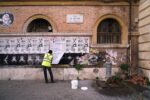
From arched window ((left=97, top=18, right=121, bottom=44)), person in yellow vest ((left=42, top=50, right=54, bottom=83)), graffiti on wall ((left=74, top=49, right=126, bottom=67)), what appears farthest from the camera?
arched window ((left=97, top=18, right=121, bottom=44))

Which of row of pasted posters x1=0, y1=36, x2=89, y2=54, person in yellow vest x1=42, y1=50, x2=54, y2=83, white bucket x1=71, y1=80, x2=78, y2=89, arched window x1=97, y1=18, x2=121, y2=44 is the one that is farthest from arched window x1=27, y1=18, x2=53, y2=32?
white bucket x1=71, y1=80, x2=78, y2=89

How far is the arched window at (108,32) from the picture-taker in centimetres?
1695

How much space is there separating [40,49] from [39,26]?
62.0 inches

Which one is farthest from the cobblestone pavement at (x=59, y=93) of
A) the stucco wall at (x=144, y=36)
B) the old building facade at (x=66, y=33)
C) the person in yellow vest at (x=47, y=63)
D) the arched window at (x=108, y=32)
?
the arched window at (x=108, y=32)

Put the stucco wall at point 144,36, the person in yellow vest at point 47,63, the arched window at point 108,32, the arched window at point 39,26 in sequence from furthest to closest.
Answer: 1. the arched window at point 39,26
2. the arched window at point 108,32
3. the person in yellow vest at point 47,63
4. the stucco wall at point 144,36

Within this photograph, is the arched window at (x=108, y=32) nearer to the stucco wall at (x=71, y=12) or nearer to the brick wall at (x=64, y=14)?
the stucco wall at (x=71, y=12)

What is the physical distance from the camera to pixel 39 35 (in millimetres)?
16688

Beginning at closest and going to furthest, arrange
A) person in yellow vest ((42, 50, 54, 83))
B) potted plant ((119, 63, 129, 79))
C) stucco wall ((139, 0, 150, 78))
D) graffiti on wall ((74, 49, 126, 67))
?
stucco wall ((139, 0, 150, 78)), person in yellow vest ((42, 50, 54, 83)), potted plant ((119, 63, 129, 79)), graffiti on wall ((74, 49, 126, 67))

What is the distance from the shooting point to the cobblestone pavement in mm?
11822

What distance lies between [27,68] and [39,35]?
2060 millimetres

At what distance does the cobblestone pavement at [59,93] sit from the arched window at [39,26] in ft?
12.5

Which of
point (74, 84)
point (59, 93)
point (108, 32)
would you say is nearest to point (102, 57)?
point (108, 32)

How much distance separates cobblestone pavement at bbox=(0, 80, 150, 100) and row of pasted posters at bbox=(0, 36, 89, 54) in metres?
2.50

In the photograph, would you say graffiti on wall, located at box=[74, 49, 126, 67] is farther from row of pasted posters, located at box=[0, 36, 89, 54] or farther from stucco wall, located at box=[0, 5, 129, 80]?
row of pasted posters, located at box=[0, 36, 89, 54]
